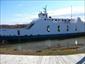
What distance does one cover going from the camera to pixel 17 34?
39.3 m

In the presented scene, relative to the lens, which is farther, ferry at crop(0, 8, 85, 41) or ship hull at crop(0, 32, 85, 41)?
ferry at crop(0, 8, 85, 41)

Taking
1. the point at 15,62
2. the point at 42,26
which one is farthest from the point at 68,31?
the point at 15,62

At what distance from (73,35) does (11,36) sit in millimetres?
12372

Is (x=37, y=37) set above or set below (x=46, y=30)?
below

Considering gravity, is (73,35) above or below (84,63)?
below

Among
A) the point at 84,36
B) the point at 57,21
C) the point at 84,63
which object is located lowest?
the point at 84,36

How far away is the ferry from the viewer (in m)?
38.9

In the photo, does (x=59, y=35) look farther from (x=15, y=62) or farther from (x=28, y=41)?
(x=15, y=62)

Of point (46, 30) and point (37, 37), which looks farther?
point (46, 30)

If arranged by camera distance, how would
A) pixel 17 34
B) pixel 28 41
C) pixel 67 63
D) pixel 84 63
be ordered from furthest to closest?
pixel 17 34 → pixel 28 41 → pixel 67 63 → pixel 84 63

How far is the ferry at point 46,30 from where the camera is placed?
3891cm

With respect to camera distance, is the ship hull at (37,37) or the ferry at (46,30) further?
the ferry at (46,30)

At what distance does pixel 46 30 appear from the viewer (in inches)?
1672

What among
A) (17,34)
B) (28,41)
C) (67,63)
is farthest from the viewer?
(17,34)
